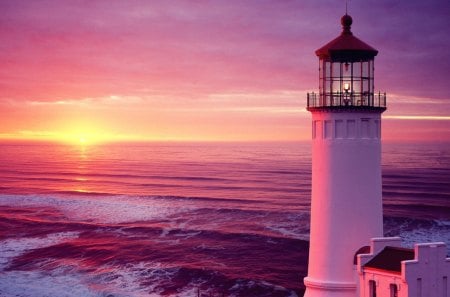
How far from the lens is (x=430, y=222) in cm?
3834

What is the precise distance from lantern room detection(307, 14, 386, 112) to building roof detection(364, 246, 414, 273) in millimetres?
3038

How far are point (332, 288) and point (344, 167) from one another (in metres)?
2.69

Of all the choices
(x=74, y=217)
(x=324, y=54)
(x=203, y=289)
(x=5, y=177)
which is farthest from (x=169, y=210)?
(x=5, y=177)

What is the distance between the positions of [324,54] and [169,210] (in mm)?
32521

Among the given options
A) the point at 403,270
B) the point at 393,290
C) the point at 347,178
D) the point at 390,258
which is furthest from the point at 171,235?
the point at 403,270

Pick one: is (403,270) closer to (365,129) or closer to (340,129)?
(365,129)

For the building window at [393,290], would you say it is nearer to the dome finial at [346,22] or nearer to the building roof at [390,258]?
the building roof at [390,258]

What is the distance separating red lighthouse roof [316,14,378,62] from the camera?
14023 millimetres

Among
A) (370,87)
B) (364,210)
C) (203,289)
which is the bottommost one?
(203,289)

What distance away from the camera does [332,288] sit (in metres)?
14.0

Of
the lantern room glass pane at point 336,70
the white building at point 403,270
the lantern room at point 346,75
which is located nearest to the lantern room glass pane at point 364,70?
the lantern room at point 346,75

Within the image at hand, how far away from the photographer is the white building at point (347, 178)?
13742 millimetres

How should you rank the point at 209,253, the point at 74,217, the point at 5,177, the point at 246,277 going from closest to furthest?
1. the point at 246,277
2. the point at 209,253
3. the point at 74,217
4. the point at 5,177

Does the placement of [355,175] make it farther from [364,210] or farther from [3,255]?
[3,255]
